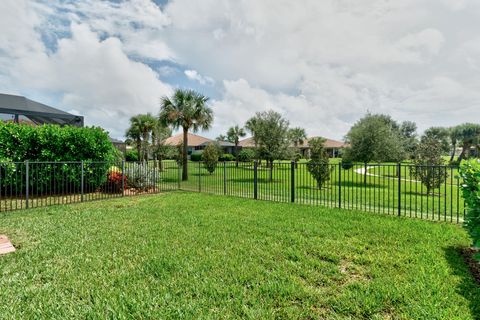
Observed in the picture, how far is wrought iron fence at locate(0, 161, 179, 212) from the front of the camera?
8469mm

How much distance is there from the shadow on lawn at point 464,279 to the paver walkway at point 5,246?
648cm

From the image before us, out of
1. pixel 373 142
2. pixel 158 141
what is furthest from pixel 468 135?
pixel 158 141

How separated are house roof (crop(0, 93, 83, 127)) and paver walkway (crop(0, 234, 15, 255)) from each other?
455 inches

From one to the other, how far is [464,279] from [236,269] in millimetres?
2980

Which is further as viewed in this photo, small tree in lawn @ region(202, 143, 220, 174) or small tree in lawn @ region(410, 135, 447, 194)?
small tree in lawn @ region(202, 143, 220, 174)

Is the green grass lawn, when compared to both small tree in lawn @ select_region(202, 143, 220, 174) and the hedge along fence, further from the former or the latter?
small tree in lawn @ select_region(202, 143, 220, 174)

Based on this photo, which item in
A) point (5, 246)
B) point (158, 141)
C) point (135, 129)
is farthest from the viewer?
point (158, 141)

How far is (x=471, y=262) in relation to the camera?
3836mm

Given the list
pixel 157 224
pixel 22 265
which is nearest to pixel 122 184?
pixel 157 224

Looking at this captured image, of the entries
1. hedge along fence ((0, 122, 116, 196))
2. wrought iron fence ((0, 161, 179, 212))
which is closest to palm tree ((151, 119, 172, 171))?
wrought iron fence ((0, 161, 179, 212))

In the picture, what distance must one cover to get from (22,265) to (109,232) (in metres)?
1.74

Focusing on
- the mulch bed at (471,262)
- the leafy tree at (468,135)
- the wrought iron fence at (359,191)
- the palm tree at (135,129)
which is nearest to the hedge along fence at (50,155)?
the wrought iron fence at (359,191)

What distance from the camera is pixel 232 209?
7.61 metres

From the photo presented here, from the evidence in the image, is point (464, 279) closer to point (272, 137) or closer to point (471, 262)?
point (471, 262)
